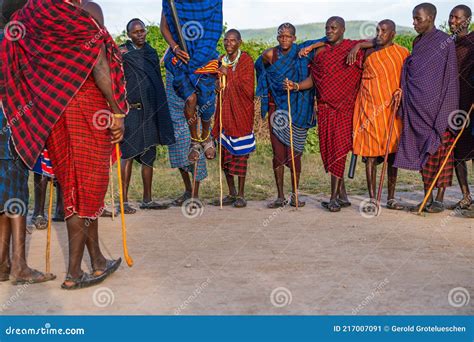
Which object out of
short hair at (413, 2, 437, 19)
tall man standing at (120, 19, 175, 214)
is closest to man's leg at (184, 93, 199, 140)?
tall man standing at (120, 19, 175, 214)

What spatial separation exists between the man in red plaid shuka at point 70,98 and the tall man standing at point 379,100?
13.3 ft

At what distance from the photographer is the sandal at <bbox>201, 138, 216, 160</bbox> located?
8406 mm

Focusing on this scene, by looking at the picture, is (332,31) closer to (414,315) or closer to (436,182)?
Result: (436,182)

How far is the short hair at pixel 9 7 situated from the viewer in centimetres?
558

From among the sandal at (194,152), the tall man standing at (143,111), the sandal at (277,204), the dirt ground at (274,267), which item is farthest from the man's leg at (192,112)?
the sandal at (277,204)

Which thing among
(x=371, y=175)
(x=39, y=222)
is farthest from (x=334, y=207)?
(x=39, y=222)

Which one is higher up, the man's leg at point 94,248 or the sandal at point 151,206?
the man's leg at point 94,248

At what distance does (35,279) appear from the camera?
5.59m

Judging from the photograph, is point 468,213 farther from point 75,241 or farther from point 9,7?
point 9,7

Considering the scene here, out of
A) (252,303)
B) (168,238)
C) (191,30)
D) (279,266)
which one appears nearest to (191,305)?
(252,303)

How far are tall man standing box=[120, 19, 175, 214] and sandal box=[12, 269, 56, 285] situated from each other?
2921mm

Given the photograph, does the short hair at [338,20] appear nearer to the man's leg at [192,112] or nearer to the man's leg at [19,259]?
the man's leg at [192,112]

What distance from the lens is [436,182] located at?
8.49m

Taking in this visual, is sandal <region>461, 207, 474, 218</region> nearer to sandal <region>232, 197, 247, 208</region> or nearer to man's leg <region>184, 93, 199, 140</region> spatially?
sandal <region>232, 197, 247, 208</region>
